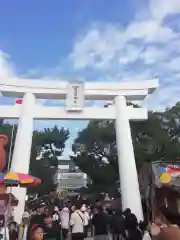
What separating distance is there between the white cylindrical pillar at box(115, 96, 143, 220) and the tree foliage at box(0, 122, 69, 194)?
19537 mm

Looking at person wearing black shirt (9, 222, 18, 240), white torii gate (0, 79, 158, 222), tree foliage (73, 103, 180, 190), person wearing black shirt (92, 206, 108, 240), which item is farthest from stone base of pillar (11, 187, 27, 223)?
tree foliage (73, 103, 180, 190)

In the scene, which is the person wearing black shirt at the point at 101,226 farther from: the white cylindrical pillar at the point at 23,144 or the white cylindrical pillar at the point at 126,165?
the white cylindrical pillar at the point at 23,144

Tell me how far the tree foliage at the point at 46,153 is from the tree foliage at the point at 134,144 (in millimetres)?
Answer: 4058

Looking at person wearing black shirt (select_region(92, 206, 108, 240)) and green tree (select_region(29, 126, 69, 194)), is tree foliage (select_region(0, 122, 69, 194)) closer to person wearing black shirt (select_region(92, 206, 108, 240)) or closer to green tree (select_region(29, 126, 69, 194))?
green tree (select_region(29, 126, 69, 194))

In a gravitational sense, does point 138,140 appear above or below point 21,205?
above

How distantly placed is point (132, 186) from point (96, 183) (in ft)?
58.9

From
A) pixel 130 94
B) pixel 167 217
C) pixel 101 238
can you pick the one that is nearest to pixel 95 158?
pixel 130 94

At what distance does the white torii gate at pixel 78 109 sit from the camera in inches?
592

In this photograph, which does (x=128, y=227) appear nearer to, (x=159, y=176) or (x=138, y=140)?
(x=159, y=176)

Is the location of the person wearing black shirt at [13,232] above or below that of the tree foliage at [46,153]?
below

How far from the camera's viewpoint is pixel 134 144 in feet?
94.8

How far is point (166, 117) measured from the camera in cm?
3014

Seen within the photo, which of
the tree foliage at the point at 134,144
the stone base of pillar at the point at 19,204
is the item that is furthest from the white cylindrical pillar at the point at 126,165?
the tree foliage at the point at 134,144

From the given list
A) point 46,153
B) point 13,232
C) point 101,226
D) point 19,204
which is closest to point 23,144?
point 19,204
